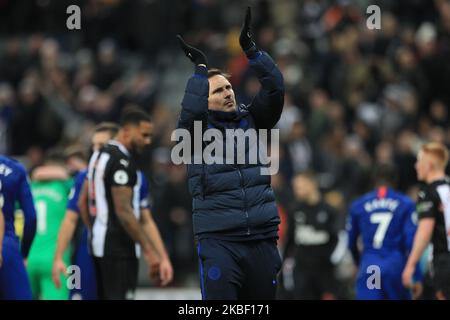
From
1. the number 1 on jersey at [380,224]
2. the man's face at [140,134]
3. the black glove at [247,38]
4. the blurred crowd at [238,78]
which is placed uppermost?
the blurred crowd at [238,78]

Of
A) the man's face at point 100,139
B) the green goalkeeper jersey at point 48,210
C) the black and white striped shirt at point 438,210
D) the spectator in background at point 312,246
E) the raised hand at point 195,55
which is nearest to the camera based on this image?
the raised hand at point 195,55

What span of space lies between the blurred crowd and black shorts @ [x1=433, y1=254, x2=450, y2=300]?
6.35m

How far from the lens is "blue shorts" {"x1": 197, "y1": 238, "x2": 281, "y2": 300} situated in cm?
846

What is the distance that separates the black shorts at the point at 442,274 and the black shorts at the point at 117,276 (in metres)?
2.90

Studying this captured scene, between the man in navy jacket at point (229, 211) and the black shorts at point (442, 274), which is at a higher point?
the man in navy jacket at point (229, 211)

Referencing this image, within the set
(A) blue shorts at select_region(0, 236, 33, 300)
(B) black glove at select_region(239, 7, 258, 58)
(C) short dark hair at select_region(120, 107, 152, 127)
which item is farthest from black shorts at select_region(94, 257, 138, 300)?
(B) black glove at select_region(239, 7, 258, 58)

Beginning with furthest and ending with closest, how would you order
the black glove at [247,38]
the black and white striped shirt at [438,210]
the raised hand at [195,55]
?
the black and white striped shirt at [438,210], the raised hand at [195,55], the black glove at [247,38]

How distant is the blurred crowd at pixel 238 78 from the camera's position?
61.9 feet

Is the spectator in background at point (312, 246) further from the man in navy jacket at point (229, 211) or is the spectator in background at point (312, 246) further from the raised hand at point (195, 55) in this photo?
the raised hand at point (195, 55)

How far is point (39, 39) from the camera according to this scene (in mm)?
23984

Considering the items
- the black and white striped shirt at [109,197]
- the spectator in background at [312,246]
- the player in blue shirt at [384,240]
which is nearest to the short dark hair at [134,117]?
the black and white striped shirt at [109,197]

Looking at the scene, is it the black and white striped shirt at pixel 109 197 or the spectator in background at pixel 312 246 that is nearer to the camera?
the black and white striped shirt at pixel 109 197

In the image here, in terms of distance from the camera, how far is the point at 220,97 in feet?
28.8

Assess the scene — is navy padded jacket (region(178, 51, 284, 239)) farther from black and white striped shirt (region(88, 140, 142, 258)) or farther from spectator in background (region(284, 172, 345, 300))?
spectator in background (region(284, 172, 345, 300))
